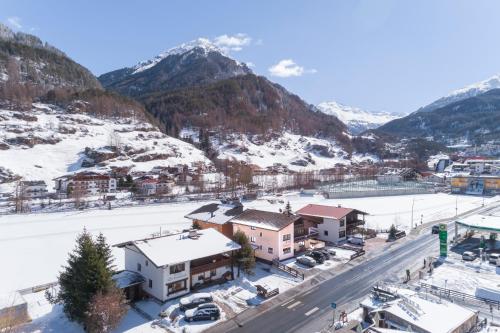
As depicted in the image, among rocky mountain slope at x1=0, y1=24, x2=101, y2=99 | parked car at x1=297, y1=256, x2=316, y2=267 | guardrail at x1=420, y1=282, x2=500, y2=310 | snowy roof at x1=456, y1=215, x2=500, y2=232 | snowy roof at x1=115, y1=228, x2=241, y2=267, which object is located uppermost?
rocky mountain slope at x1=0, y1=24, x2=101, y2=99

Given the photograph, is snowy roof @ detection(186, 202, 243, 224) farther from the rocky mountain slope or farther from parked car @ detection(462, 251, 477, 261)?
the rocky mountain slope

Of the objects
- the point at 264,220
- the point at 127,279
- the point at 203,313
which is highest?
the point at 264,220

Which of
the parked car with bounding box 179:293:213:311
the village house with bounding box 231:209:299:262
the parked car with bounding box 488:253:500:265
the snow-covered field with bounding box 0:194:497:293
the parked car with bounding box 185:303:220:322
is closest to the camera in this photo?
the parked car with bounding box 185:303:220:322

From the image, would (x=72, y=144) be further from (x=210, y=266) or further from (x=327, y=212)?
(x=210, y=266)

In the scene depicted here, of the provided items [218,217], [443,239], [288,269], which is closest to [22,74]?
[218,217]

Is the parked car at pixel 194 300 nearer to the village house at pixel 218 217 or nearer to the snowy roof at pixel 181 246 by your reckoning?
the snowy roof at pixel 181 246

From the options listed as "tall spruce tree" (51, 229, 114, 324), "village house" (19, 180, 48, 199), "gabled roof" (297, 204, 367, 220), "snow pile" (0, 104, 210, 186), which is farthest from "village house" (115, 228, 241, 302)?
"snow pile" (0, 104, 210, 186)

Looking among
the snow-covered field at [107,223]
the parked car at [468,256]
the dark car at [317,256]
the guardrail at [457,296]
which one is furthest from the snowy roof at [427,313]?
the snow-covered field at [107,223]
